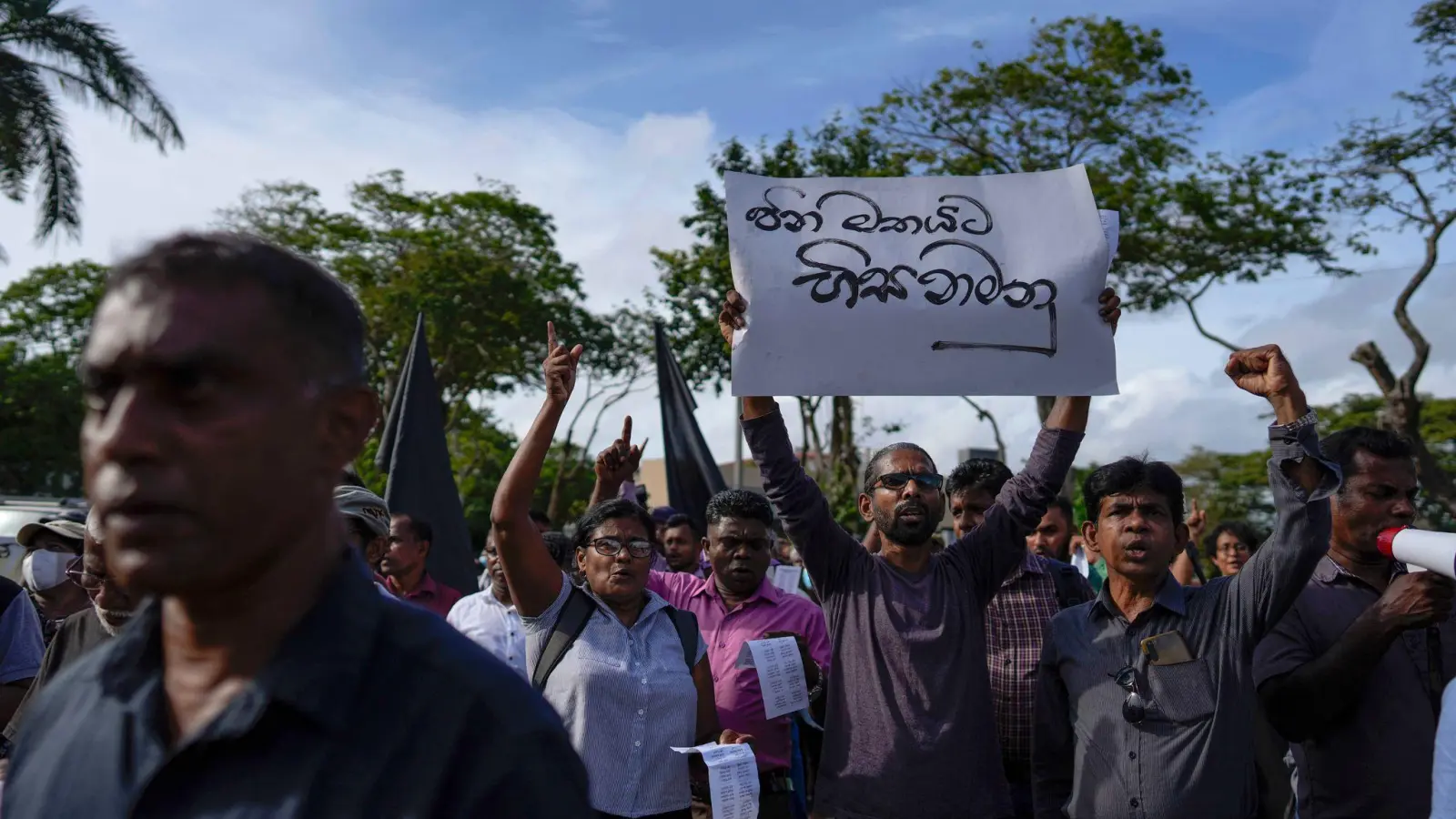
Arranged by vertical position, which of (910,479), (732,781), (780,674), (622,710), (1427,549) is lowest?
(732,781)

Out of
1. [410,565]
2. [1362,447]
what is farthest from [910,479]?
[410,565]

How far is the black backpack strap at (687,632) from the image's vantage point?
4.21m

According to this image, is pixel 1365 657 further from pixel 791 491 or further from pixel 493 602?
pixel 493 602

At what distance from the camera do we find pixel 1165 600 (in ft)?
12.1

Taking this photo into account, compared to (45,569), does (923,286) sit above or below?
above

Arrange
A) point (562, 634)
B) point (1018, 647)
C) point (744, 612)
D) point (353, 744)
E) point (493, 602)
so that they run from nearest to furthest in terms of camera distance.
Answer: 1. point (353, 744)
2. point (562, 634)
3. point (1018, 647)
4. point (744, 612)
5. point (493, 602)

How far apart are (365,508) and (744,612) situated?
167cm

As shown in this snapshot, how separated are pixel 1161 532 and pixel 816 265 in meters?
1.36

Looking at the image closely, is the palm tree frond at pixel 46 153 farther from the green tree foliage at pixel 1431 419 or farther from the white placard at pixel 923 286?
the green tree foliage at pixel 1431 419

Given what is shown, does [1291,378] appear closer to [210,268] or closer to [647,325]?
[210,268]

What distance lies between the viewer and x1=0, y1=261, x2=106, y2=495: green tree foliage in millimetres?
30969

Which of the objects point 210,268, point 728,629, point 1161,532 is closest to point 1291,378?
point 1161,532

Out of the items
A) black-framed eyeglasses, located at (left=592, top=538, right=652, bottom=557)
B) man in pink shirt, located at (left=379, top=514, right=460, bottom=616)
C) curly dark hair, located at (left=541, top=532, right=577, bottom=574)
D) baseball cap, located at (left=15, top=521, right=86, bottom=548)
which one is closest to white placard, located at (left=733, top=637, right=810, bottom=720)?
black-framed eyeglasses, located at (left=592, top=538, right=652, bottom=557)

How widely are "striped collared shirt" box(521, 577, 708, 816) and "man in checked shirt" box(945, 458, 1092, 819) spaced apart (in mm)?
1044
